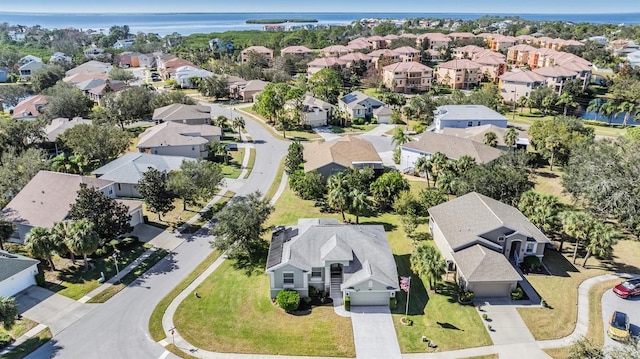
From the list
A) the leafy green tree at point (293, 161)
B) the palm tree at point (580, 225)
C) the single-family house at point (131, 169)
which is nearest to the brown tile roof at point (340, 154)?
the leafy green tree at point (293, 161)

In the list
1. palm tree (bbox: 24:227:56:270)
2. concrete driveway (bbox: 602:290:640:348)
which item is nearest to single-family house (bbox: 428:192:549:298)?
concrete driveway (bbox: 602:290:640:348)

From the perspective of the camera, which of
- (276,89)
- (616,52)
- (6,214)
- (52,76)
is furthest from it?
(616,52)

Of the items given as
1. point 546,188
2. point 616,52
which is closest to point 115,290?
point 546,188

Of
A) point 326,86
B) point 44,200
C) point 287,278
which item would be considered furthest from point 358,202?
point 326,86

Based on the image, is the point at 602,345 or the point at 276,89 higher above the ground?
the point at 276,89

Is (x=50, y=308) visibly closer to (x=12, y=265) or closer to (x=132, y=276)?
(x=12, y=265)

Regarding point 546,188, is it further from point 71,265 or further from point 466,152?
point 71,265

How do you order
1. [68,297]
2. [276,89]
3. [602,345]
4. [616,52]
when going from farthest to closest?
[616,52], [276,89], [68,297], [602,345]
